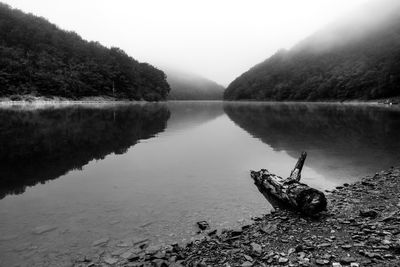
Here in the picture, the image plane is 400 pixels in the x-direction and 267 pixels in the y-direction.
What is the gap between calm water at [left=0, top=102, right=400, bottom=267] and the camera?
1064 cm

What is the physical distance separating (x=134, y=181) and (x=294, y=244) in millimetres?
10516

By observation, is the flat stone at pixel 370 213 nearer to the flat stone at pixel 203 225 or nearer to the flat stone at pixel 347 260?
the flat stone at pixel 347 260

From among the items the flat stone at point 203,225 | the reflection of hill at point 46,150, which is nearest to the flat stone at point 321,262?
the flat stone at point 203,225

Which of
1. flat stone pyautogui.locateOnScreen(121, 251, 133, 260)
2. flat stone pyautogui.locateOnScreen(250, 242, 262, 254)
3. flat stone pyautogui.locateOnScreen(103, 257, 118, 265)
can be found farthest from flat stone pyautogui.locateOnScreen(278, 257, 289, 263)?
flat stone pyautogui.locateOnScreen(103, 257, 118, 265)

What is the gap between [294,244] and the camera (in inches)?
381

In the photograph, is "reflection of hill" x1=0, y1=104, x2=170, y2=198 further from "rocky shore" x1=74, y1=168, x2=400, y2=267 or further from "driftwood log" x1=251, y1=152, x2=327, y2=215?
"driftwood log" x1=251, y1=152, x2=327, y2=215

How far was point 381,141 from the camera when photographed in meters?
31.4

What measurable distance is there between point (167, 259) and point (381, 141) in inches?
1187

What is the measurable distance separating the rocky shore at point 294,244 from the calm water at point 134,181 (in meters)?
0.81

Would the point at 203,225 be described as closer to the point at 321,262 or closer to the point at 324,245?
the point at 324,245

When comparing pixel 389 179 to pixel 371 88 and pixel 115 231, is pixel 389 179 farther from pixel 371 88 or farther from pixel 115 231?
pixel 371 88

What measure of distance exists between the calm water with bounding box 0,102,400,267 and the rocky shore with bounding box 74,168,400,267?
2.67 feet

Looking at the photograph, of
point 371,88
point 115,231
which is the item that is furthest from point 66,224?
point 371,88

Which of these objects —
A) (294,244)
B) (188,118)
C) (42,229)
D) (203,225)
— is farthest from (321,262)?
(188,118)
